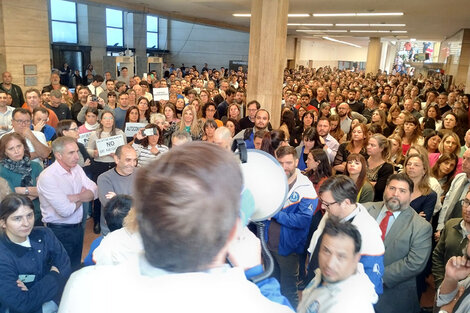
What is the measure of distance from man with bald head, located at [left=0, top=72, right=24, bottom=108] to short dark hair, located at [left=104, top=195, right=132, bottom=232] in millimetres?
6722

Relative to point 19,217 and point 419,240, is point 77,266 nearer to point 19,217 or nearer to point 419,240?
point 19,217

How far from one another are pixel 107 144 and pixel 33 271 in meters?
2.44

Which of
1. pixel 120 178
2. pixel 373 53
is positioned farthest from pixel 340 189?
pixel 373 53

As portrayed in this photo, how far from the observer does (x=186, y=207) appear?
74 centimetres

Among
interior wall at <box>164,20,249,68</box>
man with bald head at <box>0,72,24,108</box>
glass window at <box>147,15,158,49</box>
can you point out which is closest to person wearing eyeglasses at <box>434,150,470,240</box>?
man with bald head at <box>0,72,24,108</box>

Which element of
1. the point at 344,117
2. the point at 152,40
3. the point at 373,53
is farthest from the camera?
the point at 373,53

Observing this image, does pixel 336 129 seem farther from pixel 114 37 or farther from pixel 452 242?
pixel 114 37

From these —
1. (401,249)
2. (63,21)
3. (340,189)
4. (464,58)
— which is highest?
(63,21)

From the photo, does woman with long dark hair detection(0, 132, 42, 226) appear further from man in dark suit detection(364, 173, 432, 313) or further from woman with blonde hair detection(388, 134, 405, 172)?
woman with blonde hair detection(388, 134, 405, 172)

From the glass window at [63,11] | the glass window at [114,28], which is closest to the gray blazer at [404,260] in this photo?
the glass window at [63,11]

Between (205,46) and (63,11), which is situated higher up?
(63,11)

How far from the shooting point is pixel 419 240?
2883 mm

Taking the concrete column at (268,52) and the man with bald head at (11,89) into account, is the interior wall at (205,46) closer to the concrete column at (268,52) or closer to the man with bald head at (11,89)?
the man with bald head at (11,89)

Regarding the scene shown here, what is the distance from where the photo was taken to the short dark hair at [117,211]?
2650mm
